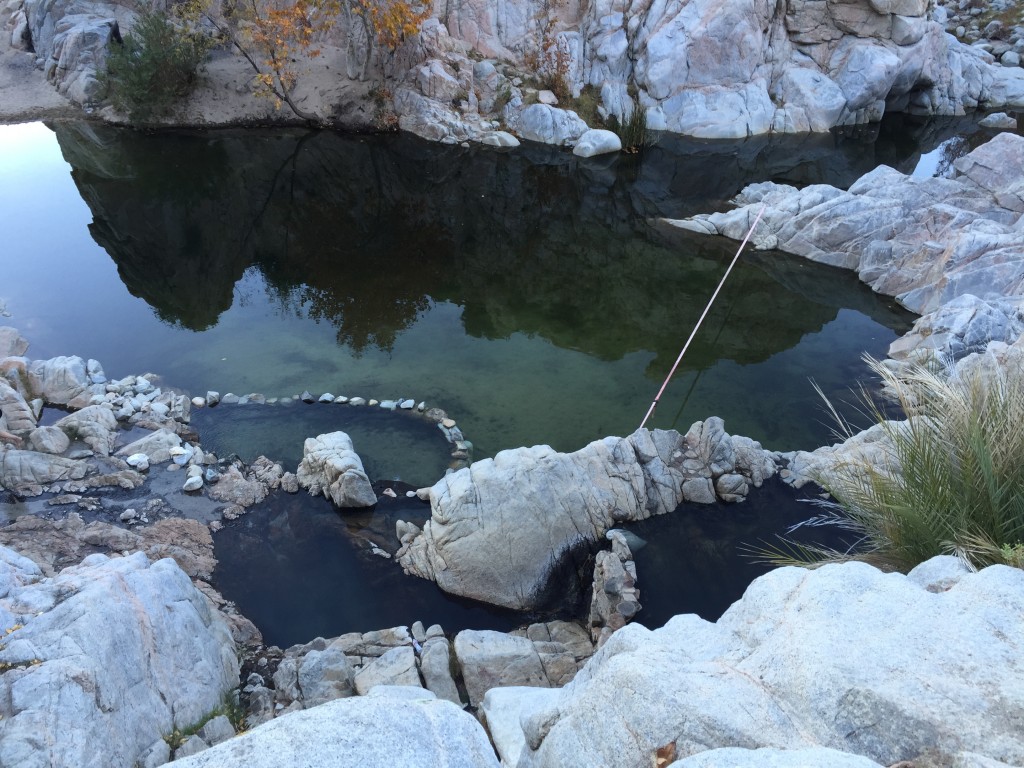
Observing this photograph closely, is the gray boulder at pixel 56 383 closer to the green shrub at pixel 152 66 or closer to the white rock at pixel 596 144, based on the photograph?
the green shrub at pixel 152 66

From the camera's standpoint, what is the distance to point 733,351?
15.6m

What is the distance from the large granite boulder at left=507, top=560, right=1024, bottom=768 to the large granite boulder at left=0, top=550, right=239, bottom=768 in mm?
3442

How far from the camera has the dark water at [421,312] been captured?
10.6 m

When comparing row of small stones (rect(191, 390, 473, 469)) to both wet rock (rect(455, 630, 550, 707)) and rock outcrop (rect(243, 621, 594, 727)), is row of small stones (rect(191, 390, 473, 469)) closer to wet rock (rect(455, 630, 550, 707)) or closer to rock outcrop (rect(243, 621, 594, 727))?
rock outcrop (rect(243, 621, 594, 727))

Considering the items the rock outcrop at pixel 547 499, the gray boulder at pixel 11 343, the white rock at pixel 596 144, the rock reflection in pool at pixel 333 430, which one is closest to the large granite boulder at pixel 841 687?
the rock outcrop at pixel 547 499

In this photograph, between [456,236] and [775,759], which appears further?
[456,236]

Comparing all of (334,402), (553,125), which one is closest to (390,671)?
(334,402)

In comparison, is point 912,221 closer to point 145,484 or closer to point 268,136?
point 145,484

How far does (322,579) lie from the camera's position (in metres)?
9.88

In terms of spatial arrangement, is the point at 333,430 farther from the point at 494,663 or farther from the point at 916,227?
the point at 916,227

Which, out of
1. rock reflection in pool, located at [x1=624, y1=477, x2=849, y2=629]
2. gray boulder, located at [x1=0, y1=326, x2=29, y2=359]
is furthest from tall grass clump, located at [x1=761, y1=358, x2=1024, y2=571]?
gray boulder, located at [x1=0, y1=326, x2=29, y2=359]

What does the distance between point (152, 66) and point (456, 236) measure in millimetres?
15701

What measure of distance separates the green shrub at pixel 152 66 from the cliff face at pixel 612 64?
2.84 feet

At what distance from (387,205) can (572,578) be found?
633 inches
